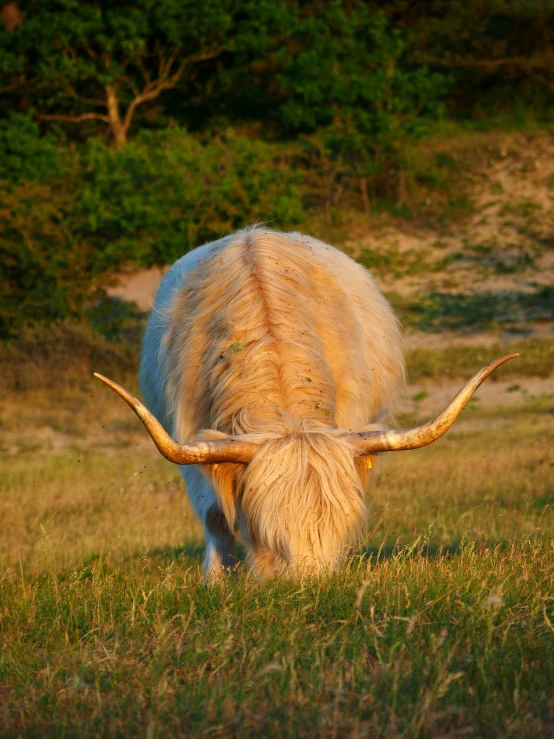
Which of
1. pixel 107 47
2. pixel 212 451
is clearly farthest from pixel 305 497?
pixel 107 47

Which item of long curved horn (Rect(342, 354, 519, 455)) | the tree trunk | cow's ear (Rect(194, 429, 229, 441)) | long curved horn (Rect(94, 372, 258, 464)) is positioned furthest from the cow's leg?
the tree trunk

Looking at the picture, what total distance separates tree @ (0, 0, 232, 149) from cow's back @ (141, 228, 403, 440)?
2391cm

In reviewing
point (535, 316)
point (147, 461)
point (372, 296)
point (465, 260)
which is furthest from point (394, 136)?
point (372, 296)

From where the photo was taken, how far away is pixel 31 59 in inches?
1310

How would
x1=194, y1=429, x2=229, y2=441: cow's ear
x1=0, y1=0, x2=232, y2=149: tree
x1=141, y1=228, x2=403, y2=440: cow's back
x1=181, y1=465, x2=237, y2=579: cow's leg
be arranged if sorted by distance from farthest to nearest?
x1=0, y1=0, x2=232, y2=149: tree
x1=181, y1=465, x2=237, y2=579: cow's leg
x1=141, y1=228, x2=403, y2=440: cow's back
x1=194, y1=429, x2=229, y2=441: cow's ear

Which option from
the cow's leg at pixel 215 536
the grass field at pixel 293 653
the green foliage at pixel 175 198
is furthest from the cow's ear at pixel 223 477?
the green foliage at pixel 175 198

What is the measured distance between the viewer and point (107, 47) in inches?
1267

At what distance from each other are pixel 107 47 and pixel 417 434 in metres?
28.8

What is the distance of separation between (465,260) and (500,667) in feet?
76.5

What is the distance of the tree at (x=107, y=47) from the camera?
31.8 metres

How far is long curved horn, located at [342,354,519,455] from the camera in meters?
5.23

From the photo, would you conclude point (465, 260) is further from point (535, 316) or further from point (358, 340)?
point (358, 340)

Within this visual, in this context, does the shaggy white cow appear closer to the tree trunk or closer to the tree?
the tree

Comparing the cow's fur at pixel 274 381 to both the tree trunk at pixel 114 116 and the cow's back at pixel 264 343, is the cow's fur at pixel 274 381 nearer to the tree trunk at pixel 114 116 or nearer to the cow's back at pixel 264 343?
the cow's back at pixel 264 343
